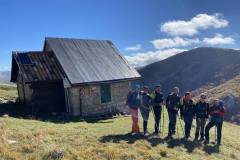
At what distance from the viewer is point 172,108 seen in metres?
15.2

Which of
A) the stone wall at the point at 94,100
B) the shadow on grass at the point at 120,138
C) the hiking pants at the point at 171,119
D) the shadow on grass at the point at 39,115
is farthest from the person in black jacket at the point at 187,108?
the stone wall at the point at 94,100

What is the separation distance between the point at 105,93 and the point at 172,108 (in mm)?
10844

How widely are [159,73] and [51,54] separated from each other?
222 feet

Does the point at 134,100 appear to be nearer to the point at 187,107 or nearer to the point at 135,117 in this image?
the point at 135,117

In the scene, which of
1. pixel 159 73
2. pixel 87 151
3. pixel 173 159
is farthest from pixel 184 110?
pixel 159 73

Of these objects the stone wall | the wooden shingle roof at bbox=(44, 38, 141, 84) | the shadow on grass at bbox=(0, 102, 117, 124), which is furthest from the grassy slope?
the wooden shingle roof at bbox=(44, 38, 141, 84)

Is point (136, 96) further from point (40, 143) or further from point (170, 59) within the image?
point (170, 59)

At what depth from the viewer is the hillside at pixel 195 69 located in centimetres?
7469

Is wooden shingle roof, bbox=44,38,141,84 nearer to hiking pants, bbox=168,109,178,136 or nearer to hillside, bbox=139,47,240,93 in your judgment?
hiking pants, bbox=168,109,178,136

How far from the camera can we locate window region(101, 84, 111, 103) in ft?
82.6

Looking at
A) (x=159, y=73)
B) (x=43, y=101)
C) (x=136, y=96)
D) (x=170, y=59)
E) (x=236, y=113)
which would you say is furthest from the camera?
(x=170, y=59)

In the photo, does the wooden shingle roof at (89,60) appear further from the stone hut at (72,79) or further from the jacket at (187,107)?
the jacket at (187,107)

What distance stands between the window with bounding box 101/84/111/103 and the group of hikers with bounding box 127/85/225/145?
9.76 meters

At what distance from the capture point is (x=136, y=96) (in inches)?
586
